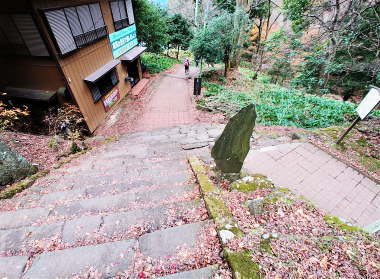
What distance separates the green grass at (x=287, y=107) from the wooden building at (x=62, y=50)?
6052 mm

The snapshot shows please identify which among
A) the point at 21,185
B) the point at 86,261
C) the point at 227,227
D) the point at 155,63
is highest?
the point at 227,227

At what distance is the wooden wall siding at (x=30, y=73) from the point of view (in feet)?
27.0

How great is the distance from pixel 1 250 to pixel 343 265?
4073 millimetres

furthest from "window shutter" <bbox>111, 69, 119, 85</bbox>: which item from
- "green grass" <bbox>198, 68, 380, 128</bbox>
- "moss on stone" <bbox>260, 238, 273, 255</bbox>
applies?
"moss on stone" <bbox>260, 238, 273, 255</bbox>

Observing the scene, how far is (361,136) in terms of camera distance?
21.6 feet

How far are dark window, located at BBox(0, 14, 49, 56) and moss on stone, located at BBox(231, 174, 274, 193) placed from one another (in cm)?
896

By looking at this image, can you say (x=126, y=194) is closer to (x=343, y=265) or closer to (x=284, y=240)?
(x=284, y=240)

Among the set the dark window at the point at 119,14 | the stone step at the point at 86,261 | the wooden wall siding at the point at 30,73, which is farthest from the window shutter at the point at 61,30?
the stone step at the point at 86,261

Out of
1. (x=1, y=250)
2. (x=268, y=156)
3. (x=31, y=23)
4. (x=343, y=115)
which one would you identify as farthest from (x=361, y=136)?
(x=31, y=23)

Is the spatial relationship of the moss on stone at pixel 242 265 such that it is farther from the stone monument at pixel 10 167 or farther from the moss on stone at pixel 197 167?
the stone monument at pixel 10 167

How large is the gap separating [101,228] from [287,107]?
9745 mm

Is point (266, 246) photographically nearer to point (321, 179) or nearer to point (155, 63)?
point (321, 179)

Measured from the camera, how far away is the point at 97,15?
1035 cm

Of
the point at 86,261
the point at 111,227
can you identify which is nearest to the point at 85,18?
the point at 111,227
